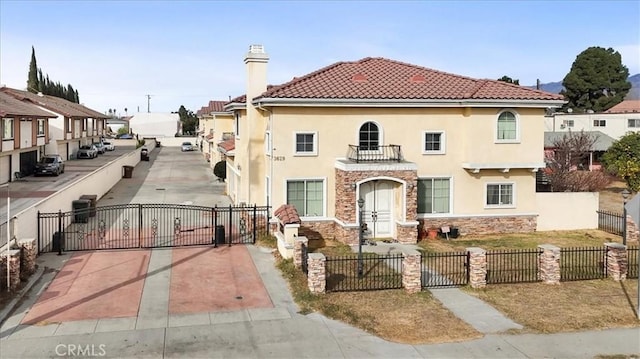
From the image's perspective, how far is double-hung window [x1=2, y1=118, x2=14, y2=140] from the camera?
112 ft

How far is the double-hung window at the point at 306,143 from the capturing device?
2270 cm

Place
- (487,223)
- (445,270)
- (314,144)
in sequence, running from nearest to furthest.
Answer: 1. (445,270)
2. (314,144)
3. (487,223)

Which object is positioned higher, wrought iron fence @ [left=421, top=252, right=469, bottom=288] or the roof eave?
the roof eave

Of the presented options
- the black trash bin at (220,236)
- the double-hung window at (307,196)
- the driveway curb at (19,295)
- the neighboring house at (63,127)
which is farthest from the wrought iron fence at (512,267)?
the neighboring house at (63,127)

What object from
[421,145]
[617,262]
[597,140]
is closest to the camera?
[617,262]

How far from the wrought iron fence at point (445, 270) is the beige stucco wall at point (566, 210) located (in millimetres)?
7648

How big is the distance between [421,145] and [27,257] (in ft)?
48.8

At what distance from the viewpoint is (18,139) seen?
36844mm

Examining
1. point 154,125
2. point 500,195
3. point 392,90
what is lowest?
point 500,195

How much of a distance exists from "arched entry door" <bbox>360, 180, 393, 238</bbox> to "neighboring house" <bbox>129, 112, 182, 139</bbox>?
109900 mm

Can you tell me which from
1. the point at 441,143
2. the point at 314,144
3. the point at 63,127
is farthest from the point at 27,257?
the point at 63,127

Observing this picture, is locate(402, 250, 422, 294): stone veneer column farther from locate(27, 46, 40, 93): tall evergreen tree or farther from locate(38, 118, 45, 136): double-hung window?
locate(27, 46, 40, 93): tall evergreen tree

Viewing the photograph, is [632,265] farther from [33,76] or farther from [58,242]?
[33,76]

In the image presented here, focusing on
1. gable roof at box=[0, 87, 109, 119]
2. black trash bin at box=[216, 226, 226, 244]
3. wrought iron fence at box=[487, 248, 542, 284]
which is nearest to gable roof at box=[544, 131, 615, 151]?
wrought iron fence at box=[487, 248, 542, 284]
